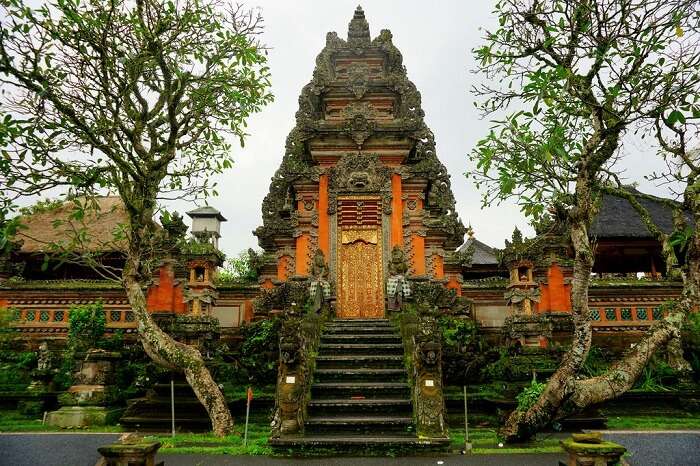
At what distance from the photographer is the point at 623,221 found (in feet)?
55.2

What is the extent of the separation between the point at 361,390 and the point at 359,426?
0.81 metres

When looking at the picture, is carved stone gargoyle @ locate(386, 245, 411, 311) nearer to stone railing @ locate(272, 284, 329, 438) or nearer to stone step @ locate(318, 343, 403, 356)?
stone step @ locate(318, 343, 403, 356)

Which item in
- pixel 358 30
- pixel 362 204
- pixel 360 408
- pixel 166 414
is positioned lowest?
pixel 166 414

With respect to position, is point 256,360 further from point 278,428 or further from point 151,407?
point 278,428

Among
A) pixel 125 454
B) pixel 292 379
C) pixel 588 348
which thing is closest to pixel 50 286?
pixel 292 379

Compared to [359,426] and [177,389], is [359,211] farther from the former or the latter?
[359,426]

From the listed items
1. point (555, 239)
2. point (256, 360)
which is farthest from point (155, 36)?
point (555, 239)

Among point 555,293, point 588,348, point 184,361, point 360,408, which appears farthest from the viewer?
point 555,293

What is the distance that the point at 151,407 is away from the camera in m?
8.75

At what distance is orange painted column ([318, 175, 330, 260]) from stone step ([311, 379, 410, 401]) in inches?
180

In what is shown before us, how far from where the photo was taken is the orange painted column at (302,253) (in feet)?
39.8

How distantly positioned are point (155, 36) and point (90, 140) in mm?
1873

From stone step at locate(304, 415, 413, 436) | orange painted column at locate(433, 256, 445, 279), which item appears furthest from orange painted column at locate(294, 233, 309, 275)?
stone step at locate(304, 415, 413, 436)

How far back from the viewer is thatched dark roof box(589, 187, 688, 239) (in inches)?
634
